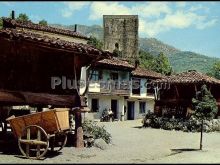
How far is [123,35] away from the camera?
6291 centimetres

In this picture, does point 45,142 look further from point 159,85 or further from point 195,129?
point 159,85

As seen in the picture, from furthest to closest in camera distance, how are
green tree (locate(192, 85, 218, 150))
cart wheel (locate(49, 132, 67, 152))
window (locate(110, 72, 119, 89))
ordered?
1. window (locate(110, 72, 119, 89))
2. green tree (locate(192, 85, 218, 150))
3. cart wheel (locate(49, 132, 67, 152))

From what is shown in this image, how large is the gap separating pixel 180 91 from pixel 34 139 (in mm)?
21039

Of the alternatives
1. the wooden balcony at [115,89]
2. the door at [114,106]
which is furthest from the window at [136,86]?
the door at [114,106]

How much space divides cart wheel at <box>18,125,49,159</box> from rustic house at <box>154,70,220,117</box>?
1869 cm

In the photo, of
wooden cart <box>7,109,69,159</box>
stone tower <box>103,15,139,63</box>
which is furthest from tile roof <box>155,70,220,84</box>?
stone tower <box>103,15,139,63</box>

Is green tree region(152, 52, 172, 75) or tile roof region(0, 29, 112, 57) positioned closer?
tile roof region(0, 29, 112, 57)

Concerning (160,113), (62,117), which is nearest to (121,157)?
(62,117)

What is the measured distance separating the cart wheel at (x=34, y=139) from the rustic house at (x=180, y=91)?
18.7m

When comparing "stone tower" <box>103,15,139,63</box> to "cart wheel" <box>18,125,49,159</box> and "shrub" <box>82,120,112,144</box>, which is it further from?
"cart wheel" <box>18,125,49,159</box>

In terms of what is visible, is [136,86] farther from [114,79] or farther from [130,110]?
[114,79]

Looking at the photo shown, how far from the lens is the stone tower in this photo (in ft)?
204

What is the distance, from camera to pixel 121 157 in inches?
525

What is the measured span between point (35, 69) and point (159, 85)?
64.8 feet
